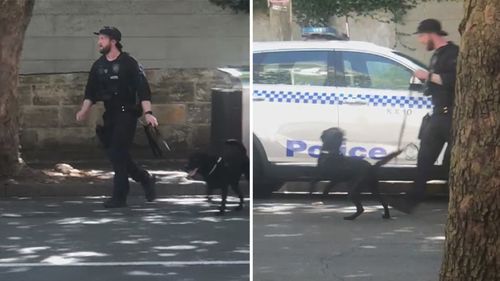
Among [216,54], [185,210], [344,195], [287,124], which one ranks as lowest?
[185,210]

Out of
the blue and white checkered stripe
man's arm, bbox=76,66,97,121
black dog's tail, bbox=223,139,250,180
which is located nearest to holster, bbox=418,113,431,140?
the blue and white checkered stripe

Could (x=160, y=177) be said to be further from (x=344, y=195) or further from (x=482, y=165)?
(x=482, y=165)

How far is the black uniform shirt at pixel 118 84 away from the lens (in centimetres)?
650

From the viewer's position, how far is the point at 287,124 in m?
4.23

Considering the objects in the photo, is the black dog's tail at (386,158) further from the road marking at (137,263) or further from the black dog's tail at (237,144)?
the road marking at (137,263)

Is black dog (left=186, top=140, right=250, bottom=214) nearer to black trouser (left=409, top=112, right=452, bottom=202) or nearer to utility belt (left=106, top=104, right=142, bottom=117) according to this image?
utility belt (left=106, top=104, right=142, bottom=117)

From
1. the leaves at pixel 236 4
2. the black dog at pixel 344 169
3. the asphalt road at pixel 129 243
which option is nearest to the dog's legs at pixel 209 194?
the asphalt road at pixel 129 243

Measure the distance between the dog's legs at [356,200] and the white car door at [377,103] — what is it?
0.76ft

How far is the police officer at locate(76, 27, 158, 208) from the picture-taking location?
257 inches

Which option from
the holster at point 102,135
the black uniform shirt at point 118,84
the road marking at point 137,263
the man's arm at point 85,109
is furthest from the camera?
the man's arm at point 85,109

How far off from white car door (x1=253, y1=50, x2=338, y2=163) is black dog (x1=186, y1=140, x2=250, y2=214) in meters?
0.86

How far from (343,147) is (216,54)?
4449 millimetres

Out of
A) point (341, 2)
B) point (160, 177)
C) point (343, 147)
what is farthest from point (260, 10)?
point (160, 177)

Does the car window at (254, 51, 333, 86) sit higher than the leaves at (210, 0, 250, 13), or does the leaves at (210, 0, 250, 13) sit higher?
the leaves at (210, 0, 250, 13)
